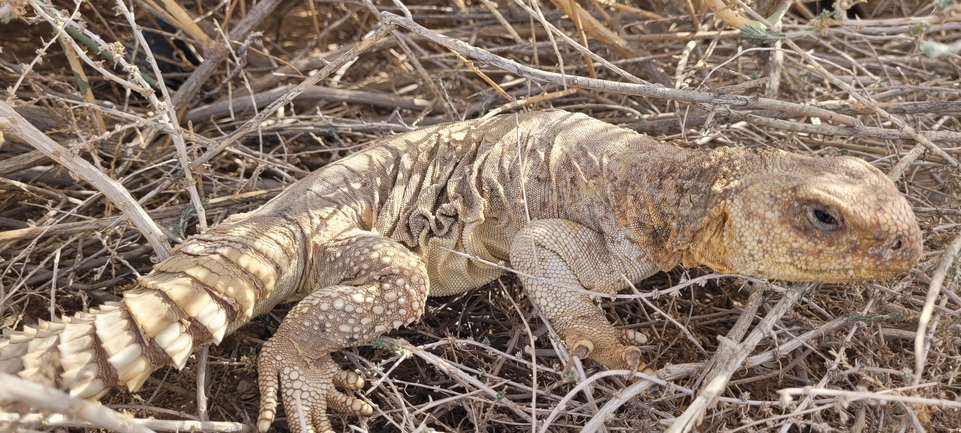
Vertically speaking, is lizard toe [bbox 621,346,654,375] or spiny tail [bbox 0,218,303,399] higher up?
spiny tail [bbox 0,218,303,399]

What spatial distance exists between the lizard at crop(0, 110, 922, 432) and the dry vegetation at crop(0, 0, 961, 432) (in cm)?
24

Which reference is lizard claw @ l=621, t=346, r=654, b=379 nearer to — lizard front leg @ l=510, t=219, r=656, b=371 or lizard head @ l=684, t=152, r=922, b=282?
lizard front leg @ l=510, t=219, r=656, b=371

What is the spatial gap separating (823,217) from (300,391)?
2.53m

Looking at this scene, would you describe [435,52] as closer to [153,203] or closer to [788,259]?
[153,203]

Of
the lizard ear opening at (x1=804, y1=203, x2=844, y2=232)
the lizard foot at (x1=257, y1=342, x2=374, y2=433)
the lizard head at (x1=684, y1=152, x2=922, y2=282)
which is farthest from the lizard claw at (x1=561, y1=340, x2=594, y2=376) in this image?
the lizard ear opening at (x1=804, y1=203, x2=844, y2=232)

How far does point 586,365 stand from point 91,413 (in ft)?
7.55

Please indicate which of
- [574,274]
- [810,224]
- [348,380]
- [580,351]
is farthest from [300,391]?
[810,224]

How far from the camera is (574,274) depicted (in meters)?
3.60

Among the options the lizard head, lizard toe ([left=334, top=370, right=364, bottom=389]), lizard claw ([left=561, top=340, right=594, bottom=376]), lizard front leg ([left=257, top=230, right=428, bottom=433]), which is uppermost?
the lizard head

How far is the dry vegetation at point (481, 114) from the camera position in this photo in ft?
10.1

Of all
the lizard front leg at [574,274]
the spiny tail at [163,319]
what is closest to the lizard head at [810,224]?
the lizard front leg at [574,274]

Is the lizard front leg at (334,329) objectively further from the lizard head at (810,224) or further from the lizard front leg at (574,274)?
the lizard head at (810,224)

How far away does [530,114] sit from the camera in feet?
13.4

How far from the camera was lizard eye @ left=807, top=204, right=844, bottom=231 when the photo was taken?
9.29ft
